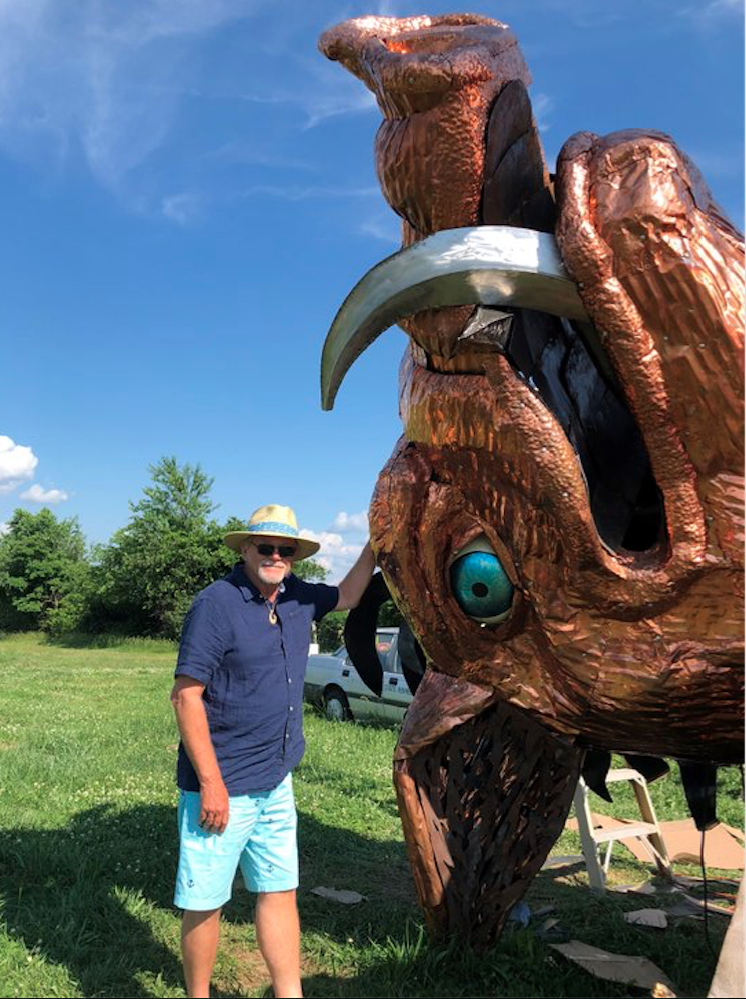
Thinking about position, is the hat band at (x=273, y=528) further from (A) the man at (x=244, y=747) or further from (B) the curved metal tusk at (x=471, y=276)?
(B) the curved metal tusk at (x=471, y=276)

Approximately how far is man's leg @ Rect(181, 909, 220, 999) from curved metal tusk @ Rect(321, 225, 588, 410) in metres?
1.89

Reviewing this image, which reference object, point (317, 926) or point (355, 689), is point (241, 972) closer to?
point (317, 926)

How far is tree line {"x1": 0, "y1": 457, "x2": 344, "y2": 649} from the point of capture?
33.1m

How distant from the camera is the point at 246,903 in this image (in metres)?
4.27

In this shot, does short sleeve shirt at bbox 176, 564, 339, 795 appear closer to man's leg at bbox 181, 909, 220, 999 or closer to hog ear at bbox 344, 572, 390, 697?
man's leg at bbox 181, 909, 220, 999

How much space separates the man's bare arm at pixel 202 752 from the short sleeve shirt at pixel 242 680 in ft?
0.19

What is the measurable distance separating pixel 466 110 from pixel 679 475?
1022 millimetres

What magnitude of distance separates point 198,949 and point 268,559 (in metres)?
1.23

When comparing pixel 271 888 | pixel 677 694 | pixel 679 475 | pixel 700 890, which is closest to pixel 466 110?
pixel 679 475

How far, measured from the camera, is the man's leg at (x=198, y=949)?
2789mm

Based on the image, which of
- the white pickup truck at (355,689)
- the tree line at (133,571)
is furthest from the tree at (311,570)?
the white pickup truck at (355,689)

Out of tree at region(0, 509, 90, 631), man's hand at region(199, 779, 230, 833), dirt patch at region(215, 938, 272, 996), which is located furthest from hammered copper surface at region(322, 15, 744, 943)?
tree at region(0, 509, 90, 631)

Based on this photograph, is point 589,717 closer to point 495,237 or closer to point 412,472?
point 412,472

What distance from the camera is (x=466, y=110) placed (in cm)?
217
